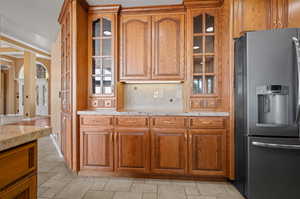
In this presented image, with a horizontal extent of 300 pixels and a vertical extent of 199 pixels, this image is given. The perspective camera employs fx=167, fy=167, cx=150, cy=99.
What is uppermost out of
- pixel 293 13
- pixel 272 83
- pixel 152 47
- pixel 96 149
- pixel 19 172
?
pixel 293 13

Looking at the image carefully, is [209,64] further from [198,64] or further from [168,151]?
[168,151]

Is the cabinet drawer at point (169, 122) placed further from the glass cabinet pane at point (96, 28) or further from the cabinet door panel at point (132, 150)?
the glass cabinet pane at point (96, 28)

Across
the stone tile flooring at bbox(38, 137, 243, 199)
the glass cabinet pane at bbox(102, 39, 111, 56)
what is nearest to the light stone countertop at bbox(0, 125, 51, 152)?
the stone tile flooring at bbox(38, 137, 243, 199)

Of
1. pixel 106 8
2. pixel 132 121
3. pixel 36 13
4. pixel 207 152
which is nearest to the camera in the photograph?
pixel 207 152

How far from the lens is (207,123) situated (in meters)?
2.26

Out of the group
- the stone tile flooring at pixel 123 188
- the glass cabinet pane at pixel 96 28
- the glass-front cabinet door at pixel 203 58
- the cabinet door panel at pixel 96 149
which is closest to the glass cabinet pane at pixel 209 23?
the glass-front cabinet door at pixel 203 58

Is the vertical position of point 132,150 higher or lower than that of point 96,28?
lower

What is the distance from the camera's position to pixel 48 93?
954 cm

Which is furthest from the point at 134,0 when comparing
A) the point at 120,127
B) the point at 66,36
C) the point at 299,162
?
the point at 299,162

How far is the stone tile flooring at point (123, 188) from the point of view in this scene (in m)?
1.98

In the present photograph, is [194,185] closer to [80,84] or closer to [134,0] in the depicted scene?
[80,84]

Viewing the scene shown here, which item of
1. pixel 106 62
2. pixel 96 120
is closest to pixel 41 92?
pixel 106 62

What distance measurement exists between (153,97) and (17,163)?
2329 mm

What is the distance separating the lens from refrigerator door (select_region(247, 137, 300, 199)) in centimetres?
169
